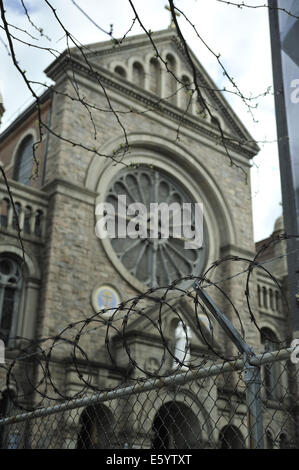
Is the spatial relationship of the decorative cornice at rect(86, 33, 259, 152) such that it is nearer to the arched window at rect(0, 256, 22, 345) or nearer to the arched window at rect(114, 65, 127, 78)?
the arched window at rect(114, 65, 127, 78)

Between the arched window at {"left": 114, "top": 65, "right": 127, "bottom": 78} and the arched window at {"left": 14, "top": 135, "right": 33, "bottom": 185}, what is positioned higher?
the arched window at {"left": 114, "top": 65, "right": 127, "bottom": 78}

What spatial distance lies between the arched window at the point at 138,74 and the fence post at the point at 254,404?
17.4m

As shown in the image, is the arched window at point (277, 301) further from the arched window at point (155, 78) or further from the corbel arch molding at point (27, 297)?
the corbel arch molding at point (27, 297)

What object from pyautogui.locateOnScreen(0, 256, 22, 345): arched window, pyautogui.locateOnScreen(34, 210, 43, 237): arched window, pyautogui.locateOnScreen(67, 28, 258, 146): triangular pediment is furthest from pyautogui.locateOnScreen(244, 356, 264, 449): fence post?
pyautogui.locateOnScreen(67, 28, 258, 146): triangular pediment

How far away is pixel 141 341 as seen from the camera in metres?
14.6

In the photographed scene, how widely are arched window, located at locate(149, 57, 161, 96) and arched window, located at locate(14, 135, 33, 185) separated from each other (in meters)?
4.79

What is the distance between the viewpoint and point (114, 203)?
17.6 m

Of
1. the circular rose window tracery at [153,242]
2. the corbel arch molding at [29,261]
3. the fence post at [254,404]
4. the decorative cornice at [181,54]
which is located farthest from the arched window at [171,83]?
the fence post at [254,404]

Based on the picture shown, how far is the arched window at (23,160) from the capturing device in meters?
19.7

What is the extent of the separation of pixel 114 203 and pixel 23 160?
466 centimetres

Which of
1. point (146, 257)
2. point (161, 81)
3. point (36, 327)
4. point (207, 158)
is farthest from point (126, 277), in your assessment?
point (161, 81)

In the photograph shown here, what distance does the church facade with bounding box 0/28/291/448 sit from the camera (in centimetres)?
1438

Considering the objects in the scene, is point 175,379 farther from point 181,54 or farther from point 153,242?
point 181,54

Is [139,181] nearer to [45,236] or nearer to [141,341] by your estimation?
[45,236]
